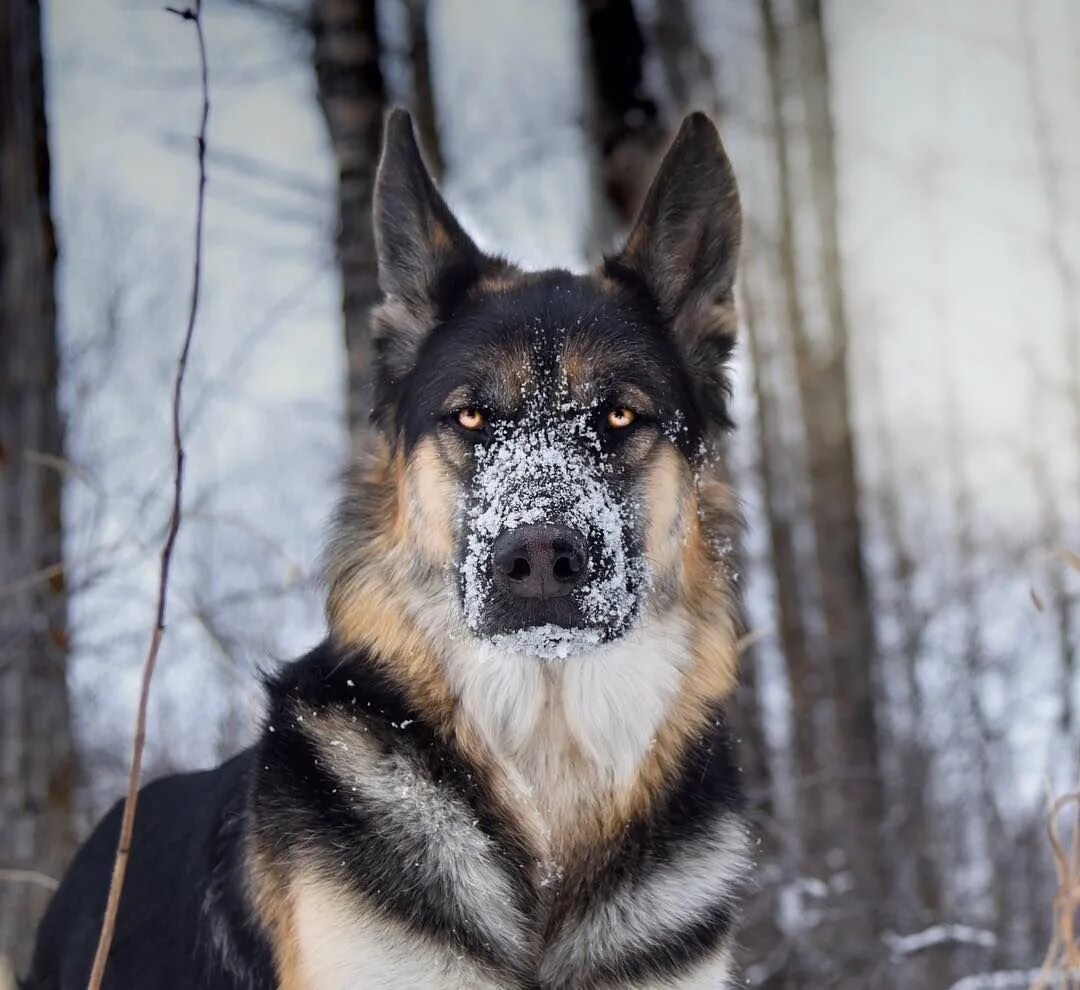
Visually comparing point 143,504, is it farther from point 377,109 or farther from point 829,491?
point 829,491

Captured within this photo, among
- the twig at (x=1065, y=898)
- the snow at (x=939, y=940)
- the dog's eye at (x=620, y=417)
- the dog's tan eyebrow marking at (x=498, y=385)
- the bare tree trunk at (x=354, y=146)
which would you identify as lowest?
the snow at (x=939, y=940)

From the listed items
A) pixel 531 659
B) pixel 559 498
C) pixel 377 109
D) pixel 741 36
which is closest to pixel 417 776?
pixel 531 659

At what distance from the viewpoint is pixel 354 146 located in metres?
6.41

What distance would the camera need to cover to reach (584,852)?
3.08 meters

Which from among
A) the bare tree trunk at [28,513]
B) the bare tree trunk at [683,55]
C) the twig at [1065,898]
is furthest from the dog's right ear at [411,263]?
the bare tree trunk at [683,55]

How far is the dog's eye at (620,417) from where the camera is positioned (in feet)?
11.0

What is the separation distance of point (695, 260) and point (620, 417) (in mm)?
626

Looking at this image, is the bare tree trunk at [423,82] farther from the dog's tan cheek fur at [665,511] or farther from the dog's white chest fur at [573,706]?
the dog's white chest fur at [573,706]

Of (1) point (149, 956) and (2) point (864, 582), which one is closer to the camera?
(1) point (149, 956)

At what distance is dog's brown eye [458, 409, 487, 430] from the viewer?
3312 millimetres

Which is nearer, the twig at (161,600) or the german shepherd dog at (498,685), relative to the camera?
the twig at (161,600)

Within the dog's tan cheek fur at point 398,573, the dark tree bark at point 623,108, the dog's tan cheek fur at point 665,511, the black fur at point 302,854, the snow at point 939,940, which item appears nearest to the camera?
the black fur at point 302,854

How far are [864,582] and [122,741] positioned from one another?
571 inches

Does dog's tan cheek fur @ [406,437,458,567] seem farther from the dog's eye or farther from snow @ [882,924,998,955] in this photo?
snow @ [882,924,998,955]
